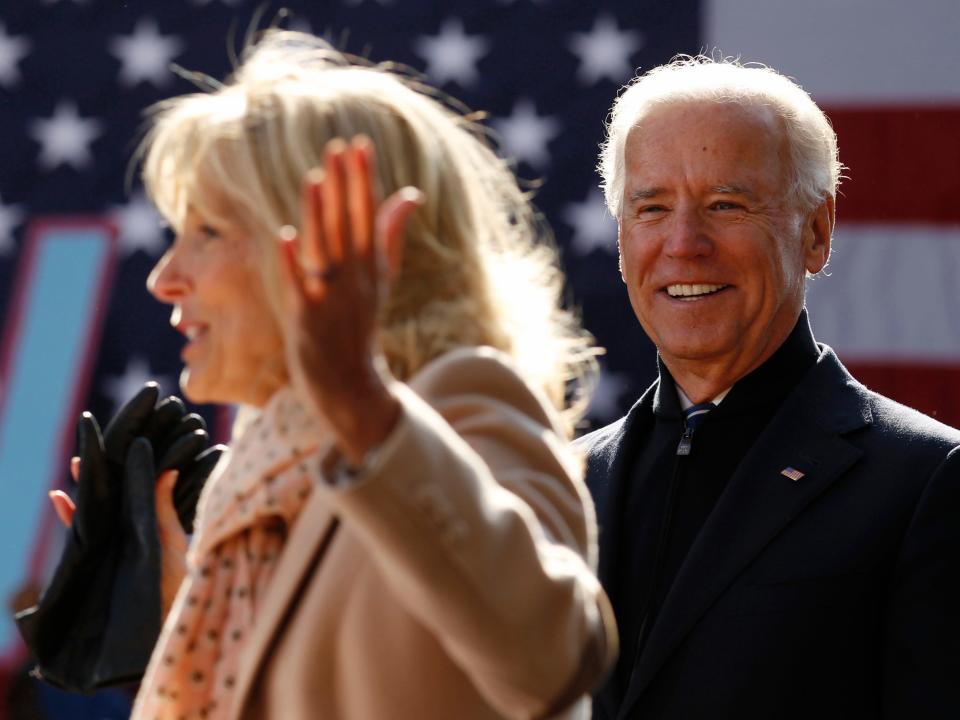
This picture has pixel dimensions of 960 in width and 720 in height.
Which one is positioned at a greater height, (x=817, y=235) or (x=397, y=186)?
(x=397, y=186)

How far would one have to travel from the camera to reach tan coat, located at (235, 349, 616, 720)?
3.13 feet

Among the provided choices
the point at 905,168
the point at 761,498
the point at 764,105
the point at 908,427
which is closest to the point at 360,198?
the point at 761,498

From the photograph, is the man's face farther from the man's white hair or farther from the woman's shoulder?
the woman's shoulder

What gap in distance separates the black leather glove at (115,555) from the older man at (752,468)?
2.48ft

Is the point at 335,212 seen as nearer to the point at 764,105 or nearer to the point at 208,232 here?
the point at 208,232

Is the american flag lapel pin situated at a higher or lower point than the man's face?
lower

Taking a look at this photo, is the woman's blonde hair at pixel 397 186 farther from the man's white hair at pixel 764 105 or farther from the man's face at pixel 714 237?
the man's white hair at pixel 764 105

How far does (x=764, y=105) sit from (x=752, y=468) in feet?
2.14

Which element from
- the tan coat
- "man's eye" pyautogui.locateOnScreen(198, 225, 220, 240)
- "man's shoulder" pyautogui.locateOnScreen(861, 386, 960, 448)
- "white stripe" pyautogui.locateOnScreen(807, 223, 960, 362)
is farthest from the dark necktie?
"white stripe" pyautogui.locateOnScreen(807, 223, 960, 362)

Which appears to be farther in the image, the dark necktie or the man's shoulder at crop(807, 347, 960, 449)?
the dark necktie

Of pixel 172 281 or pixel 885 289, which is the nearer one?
pixel 172 281

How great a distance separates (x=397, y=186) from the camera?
1.15m

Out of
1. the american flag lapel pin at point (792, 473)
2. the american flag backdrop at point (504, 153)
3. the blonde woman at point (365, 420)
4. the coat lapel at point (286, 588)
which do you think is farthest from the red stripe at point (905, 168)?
the coat lapel at point (286, 588)

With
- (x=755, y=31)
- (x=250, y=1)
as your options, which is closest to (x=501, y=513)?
(x=755, y=31)
